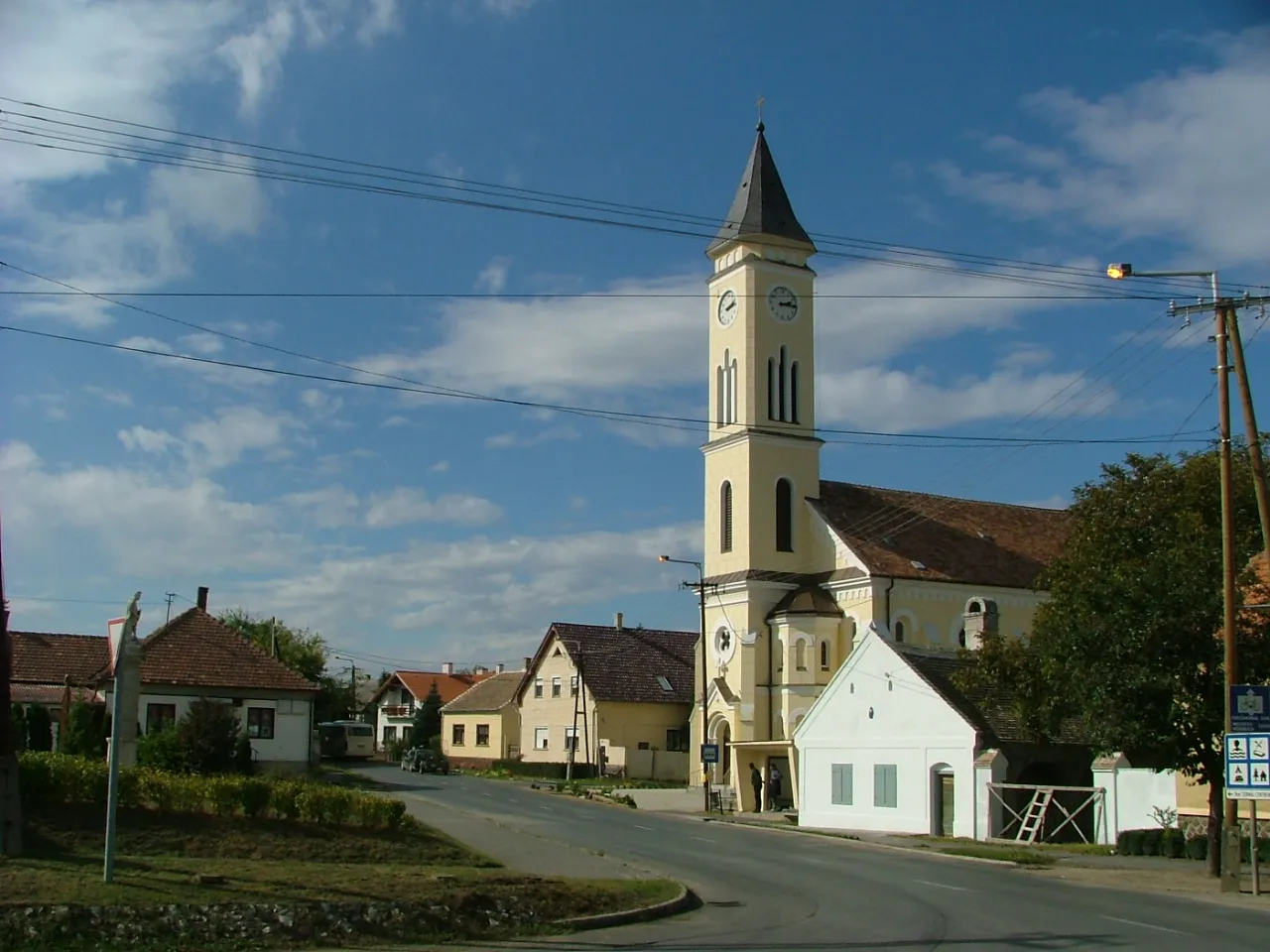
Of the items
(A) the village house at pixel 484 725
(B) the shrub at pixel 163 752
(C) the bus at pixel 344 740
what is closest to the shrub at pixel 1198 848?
(B) the shrub at pixel 163 752

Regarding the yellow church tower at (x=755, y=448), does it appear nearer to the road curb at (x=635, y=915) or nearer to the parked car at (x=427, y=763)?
the parked car at (x=427, y=763)

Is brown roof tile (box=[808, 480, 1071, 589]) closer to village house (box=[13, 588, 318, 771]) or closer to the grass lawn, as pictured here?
village house (box=[13, 588, 318, 771])

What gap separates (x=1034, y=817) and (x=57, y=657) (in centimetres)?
3727

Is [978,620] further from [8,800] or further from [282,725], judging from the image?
[8,800]

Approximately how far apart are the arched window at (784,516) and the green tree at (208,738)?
2936cm

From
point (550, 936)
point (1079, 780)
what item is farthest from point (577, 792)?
point (550, 936)

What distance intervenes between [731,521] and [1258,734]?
36933mm

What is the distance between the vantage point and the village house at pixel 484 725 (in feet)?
263

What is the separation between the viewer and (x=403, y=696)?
110 m

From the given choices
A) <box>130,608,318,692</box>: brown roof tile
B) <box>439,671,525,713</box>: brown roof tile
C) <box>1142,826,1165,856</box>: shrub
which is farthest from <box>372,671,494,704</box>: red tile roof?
<box>1142,826,1165,856</box>: shrub

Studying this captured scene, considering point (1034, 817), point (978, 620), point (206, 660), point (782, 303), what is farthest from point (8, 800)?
point (782, 303)

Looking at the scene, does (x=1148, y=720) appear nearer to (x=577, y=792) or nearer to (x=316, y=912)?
(x=316, y=912)

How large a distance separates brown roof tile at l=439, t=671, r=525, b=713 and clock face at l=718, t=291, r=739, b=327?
27.4 metres

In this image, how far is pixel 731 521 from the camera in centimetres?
6059
